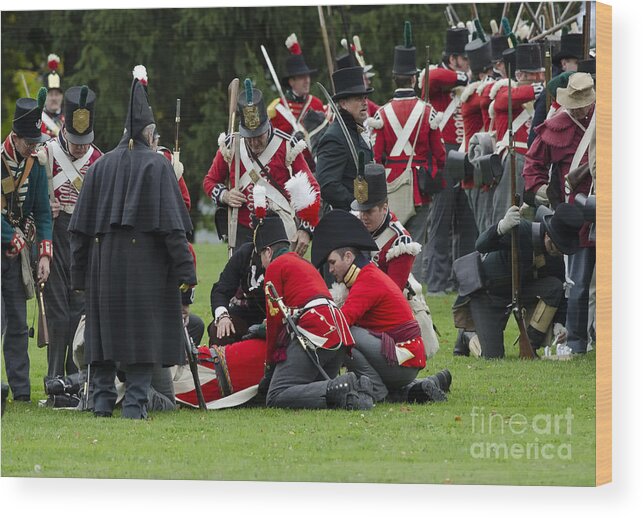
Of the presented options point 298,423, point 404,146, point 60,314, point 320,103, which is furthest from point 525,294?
point 320,103

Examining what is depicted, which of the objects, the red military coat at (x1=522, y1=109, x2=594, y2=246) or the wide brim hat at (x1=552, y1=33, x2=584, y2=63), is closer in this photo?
the wide brim hat at (x1=552, y1=33, x2=584, y2=63)

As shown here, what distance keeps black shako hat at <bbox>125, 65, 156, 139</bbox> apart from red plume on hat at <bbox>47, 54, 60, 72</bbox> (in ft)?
1.30

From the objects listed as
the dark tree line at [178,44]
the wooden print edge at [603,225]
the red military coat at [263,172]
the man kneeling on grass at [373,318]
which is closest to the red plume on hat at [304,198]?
the red military coat at [263,172]

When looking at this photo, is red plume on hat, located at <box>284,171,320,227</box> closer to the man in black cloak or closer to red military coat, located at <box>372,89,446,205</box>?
the man in black cloak

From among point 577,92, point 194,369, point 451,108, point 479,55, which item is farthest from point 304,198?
point 451,108

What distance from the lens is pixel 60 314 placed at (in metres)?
10.8

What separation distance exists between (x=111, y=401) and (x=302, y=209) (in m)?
1.47

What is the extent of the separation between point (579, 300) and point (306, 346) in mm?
1437

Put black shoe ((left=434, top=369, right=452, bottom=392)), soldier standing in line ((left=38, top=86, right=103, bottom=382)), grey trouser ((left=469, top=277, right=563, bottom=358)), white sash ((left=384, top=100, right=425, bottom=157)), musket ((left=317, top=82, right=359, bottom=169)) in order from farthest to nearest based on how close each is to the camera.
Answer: white sash ((left=384, top=100, right=425, bottom=157)) → grey trouser ((left=469, top=277, right=563, bottom=358)) → musket ((left=317, top=82, right=359, bottom=169)) → soldier standing in line ((left=38, top=86, right=103, bottom=382)) → black shoe ((left=434, top=369, right=452, bottom=392))

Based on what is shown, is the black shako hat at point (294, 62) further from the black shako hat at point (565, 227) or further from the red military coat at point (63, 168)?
the black shako hat at point (565, 227)

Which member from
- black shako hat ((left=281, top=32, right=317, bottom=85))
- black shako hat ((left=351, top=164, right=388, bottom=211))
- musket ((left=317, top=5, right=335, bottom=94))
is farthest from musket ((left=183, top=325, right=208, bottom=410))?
musket ((left=317, top=5, right=335, bottom=94))

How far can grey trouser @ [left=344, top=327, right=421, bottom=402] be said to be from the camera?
9.97 m

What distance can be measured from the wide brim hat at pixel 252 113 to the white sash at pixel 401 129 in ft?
3.28

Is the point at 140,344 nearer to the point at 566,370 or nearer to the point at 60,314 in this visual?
the point at 60,314
